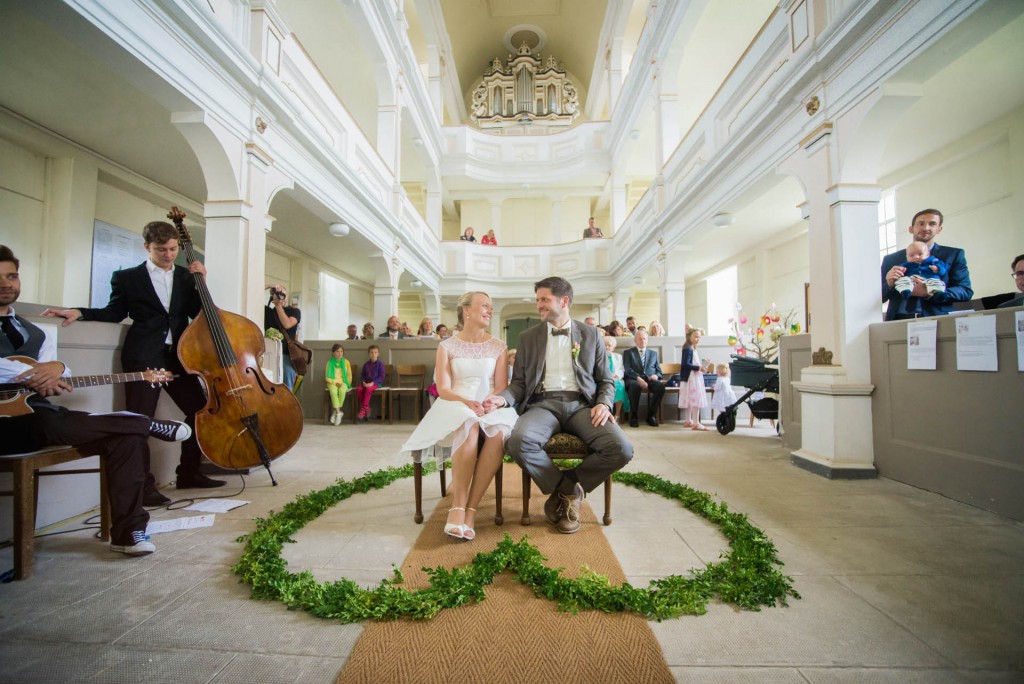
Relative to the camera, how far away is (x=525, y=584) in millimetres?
1672

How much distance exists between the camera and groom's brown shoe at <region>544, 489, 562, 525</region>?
90.1 inches

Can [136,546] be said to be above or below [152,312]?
below

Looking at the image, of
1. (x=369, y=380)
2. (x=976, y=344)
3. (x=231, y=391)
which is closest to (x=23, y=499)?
(x=231, y=391)

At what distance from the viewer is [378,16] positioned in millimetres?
6746

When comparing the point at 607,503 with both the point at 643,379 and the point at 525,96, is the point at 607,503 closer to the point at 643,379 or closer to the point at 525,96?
the point at 643,379

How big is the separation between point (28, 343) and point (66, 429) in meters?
0.50

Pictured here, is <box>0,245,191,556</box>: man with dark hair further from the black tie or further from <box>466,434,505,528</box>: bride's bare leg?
<box>466,434,505,528</box>: bride's bare leg

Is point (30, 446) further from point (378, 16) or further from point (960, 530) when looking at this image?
point (378, 16)

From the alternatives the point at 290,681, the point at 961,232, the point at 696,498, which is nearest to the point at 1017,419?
the point at 696,498

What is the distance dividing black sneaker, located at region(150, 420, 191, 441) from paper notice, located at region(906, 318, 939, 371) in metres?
4.65

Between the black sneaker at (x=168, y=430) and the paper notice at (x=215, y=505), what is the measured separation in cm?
66

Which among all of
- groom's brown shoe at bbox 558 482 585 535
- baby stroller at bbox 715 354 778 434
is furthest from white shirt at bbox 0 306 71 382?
baby stroller at bbox 715 354 778 434

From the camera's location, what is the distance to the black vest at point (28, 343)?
72.7 inches

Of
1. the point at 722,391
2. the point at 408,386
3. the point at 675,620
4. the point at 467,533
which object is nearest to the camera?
the point at 675,620
